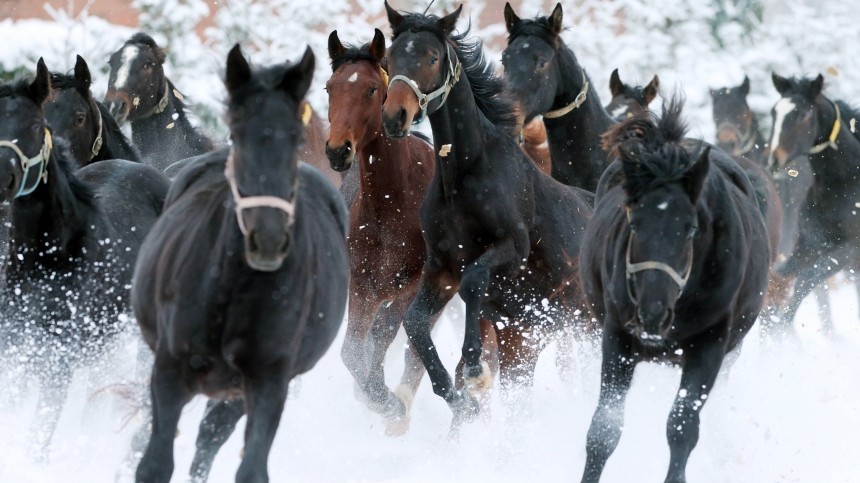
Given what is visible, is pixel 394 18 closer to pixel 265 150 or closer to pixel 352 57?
pixel 352 57

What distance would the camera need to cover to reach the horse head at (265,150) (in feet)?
14.8

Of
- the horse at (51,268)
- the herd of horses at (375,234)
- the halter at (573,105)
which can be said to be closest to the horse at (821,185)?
the herd of horses at (375,234)

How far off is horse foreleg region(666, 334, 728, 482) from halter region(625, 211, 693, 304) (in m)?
0.38

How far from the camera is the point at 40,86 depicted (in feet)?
22.6

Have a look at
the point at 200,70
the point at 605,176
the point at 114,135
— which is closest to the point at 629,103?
the point at 605,176

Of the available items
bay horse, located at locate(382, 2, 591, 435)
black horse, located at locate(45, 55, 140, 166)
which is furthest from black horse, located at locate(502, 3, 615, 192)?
black horse, located at locate(45, 55, 140, 166)

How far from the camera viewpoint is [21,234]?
6910 millimetres

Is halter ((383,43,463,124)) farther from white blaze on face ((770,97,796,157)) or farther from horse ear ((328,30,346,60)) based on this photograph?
white blaze on face ((770,97,796,157))

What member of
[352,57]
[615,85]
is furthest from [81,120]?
[615,85]

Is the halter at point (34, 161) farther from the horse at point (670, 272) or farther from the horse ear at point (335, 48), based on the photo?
the horse at point (670, 272)

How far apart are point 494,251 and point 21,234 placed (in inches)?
101

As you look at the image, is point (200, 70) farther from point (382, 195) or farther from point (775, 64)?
point (382, 195)

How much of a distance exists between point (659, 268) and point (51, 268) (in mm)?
3213

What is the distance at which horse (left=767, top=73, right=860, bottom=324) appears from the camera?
11188 mm
